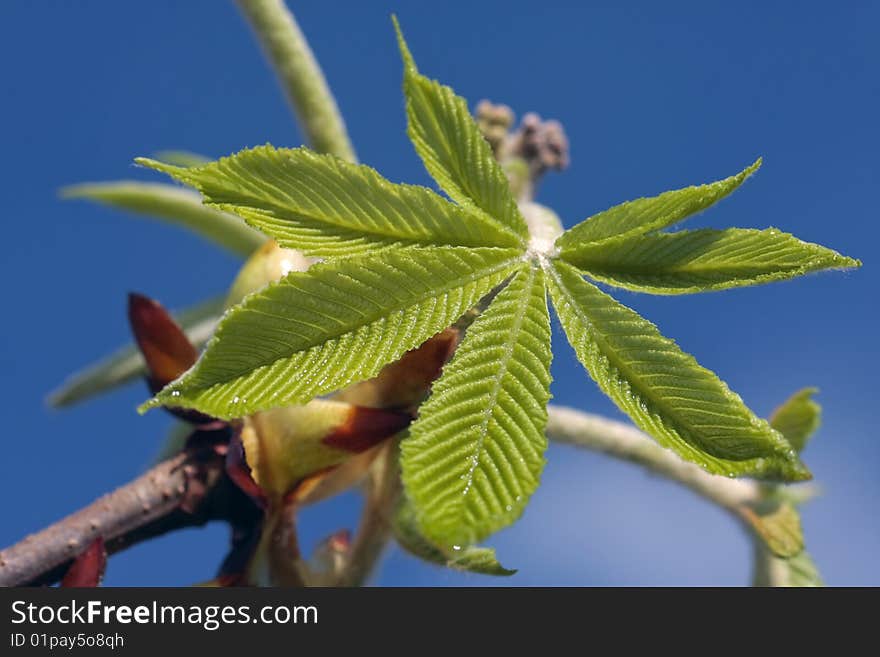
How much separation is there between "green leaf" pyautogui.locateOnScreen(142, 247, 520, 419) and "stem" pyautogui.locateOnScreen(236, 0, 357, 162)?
173 cm

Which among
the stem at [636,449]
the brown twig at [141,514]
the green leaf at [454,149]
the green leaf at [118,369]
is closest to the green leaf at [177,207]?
the green leaf at [118,369]

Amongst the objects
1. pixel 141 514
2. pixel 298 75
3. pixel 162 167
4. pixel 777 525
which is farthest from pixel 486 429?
pixel 298 75

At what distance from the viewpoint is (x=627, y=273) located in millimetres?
1646

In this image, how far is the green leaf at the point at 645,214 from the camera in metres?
1.54

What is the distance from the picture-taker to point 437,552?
6.85ft

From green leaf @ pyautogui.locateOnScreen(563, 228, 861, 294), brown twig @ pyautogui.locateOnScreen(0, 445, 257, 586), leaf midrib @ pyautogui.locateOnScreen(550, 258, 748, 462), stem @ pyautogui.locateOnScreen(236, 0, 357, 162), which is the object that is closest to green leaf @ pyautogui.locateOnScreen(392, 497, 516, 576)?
brown twig @ pyautogui.locateOnScreen(0, 445, 257, 586)

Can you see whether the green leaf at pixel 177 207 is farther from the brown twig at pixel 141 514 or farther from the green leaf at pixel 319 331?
the green leaf at pixel 319 331

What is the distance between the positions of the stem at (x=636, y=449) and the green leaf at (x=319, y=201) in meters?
1.42

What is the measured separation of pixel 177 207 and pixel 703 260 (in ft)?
7.85

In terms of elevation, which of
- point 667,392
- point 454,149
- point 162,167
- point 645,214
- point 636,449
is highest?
point 636,449

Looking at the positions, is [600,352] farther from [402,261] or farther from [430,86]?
[430,86]

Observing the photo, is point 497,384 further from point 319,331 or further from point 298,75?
point 298,75

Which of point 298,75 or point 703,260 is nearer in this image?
point 703,260

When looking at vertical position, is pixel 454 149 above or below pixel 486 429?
above
